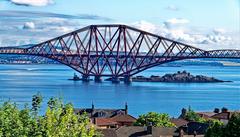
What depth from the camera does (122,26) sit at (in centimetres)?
12762

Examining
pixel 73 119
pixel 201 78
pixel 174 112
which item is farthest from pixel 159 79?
pixel 73 119

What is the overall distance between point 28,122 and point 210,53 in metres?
106

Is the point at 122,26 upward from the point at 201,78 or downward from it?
upward

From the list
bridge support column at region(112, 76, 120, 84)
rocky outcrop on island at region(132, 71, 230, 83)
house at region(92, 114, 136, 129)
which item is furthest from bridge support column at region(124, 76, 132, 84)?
house at region(92, 114, 136, 129)

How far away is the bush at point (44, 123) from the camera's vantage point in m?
17.2

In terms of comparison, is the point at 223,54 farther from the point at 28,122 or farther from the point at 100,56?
the point at 28,122

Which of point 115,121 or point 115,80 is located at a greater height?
point 115,121

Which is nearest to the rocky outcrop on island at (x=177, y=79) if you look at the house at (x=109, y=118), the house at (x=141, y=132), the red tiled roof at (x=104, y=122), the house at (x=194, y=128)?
the house at (x=109, y=118)

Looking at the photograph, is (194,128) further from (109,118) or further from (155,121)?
(109,118)

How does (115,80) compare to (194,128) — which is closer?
(194,128)

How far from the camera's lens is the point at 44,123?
57.1 ft

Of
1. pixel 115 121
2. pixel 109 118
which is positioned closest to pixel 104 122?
pixel 115 121

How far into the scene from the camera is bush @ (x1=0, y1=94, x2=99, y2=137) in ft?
56.5

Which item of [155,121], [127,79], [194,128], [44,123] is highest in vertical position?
[44,123]
